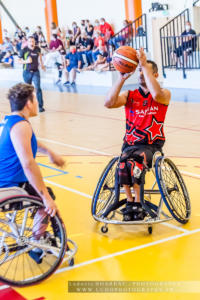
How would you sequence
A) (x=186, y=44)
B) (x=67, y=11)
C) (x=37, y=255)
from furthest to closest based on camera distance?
1. (x=67, y=11)
2. (x=186, y=44)
3. (x=37, y=255)

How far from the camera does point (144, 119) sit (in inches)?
181

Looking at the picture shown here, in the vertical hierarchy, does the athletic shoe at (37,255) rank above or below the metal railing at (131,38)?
below

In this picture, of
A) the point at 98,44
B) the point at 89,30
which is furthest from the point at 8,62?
the point at 98,44

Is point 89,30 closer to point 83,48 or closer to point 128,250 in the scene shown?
point 83,48

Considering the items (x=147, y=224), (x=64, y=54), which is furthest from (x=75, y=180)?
(x=64, y=54)

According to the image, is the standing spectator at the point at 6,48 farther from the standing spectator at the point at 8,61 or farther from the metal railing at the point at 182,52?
the metal railing at the point at 182,52

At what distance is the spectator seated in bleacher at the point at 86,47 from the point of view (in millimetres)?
18016

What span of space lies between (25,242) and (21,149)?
0.67 meters

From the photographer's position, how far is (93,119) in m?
10.5

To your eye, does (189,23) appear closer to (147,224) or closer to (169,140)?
(169,140)

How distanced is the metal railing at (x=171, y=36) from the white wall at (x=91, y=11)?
11.4ft

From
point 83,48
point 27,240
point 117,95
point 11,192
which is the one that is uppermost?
point 83,48

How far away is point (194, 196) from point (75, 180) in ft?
5.21

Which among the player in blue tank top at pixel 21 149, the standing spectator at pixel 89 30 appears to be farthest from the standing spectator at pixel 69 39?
the player in blue tank top at pixel 21 149
